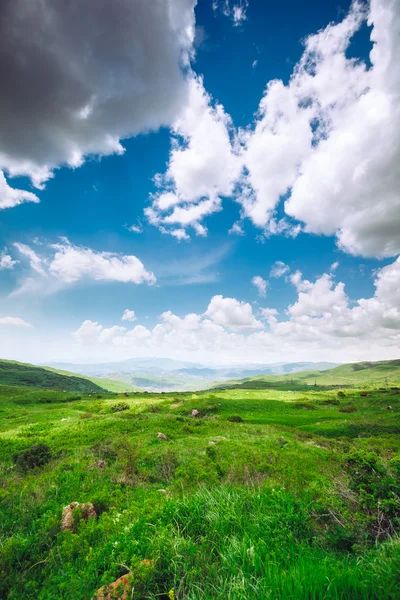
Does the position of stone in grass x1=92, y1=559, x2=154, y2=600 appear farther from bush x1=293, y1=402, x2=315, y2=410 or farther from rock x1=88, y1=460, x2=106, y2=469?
bush x1=293, y1=402, x2=315, y2=410

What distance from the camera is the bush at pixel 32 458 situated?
16.5m

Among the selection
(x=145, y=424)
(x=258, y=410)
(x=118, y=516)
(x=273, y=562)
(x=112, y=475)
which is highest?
(x=273, y=562)

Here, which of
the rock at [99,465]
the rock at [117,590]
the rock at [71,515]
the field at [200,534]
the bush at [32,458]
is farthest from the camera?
the bush at [32,458]

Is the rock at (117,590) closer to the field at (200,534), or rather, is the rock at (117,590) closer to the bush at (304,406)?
the field at (200,534)

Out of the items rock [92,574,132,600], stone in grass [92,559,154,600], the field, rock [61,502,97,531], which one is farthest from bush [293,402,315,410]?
rock [92,574,132,600]

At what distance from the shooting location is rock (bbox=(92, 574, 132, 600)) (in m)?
5.00

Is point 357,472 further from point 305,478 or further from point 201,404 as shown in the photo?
point 201,404

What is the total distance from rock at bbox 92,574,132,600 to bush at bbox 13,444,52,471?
1504 cm

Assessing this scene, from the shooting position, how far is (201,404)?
57.8 m

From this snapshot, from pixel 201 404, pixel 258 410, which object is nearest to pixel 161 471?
pixel 201 404

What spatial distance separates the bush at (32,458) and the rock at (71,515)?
370 inches

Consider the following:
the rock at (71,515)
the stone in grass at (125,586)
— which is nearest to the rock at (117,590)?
the stone in grass at (125,586)

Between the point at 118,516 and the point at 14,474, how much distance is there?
438 inches

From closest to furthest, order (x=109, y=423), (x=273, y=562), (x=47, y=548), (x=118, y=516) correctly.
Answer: (x=273, y=562)
(x=47, y=548)
(x=118, y=516)
(x=109, y=423)
